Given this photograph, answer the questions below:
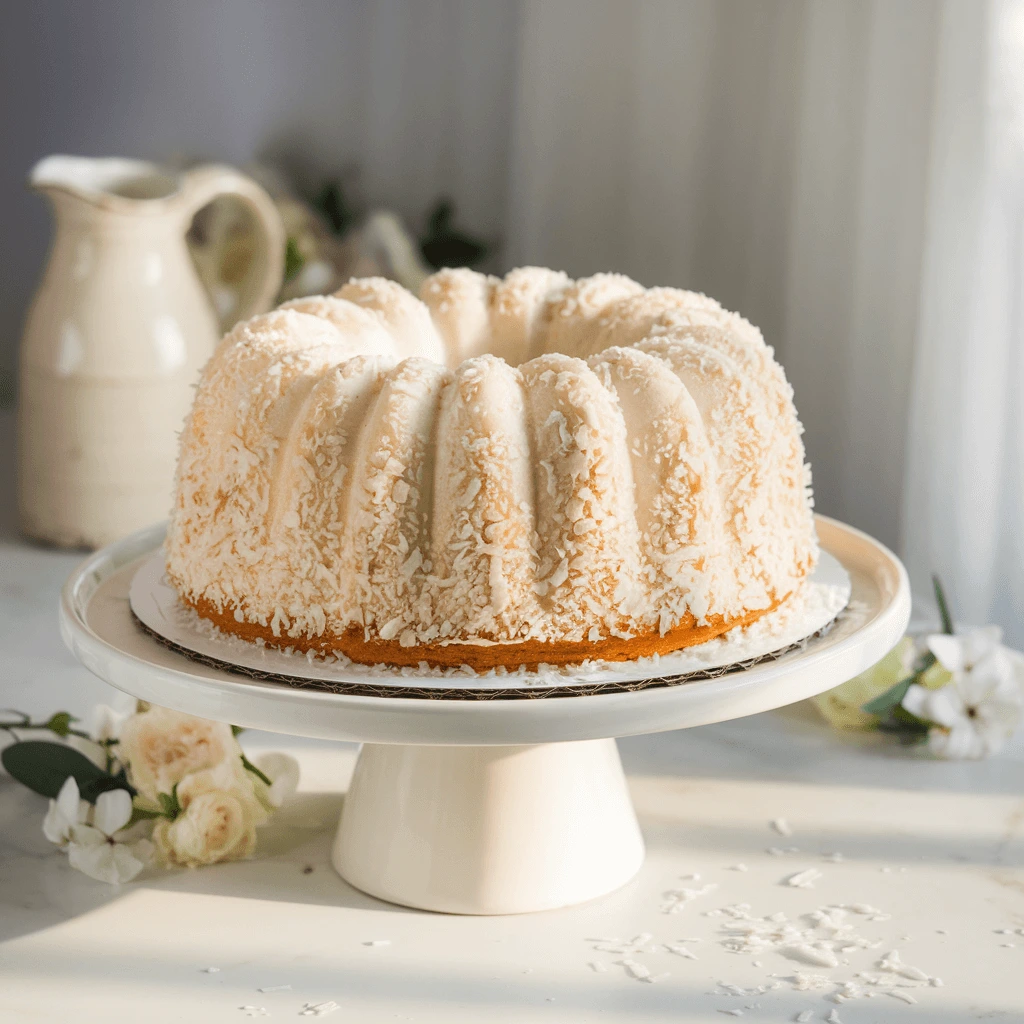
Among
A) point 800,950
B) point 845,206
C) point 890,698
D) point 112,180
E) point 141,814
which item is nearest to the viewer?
point 800,950

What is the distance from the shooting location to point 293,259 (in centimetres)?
190

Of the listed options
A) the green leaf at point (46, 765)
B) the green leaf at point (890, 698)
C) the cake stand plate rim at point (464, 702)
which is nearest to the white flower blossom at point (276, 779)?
the green leaf at point (46, 765)

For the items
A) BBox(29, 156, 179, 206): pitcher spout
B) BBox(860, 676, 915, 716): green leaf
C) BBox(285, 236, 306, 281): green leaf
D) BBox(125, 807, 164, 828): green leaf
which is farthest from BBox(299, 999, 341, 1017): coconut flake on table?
BBox(285, 236, 306, 281): green leaf

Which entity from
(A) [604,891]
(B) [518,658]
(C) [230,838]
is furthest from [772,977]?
(C) [230,838]

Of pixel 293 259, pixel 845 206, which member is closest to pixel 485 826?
pixel 845 206

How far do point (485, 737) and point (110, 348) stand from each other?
3.28ft

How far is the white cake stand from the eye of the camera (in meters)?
0.66

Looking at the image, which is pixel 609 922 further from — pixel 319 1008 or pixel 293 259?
pixel 293 259

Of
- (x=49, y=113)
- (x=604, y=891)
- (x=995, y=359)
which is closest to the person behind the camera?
(x=604, y=891)

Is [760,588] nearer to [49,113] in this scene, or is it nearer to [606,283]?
[606,283]

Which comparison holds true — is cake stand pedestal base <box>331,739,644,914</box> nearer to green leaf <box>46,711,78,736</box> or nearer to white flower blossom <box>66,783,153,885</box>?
white flower blossom <box>66,783,153,885</box>

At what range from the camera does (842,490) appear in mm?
1498

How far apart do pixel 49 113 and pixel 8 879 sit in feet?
4.75

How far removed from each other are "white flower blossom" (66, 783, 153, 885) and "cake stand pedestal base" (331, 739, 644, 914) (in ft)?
0.50
